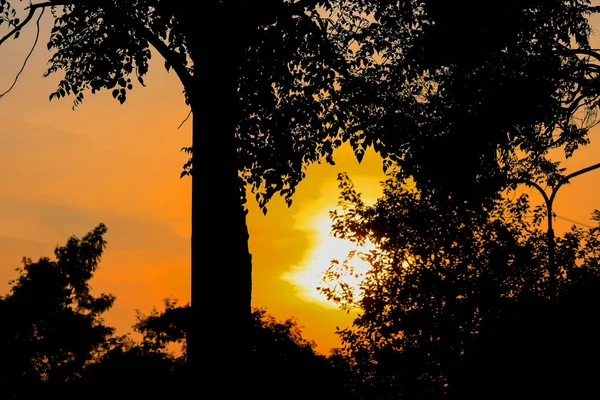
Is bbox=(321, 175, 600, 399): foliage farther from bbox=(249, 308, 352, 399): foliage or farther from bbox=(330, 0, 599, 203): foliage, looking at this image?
bbox=(249, 308, 352, 399): foliage

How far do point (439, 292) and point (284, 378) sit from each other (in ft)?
80.3

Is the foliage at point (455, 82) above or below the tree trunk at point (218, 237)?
above

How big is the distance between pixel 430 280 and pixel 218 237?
14066mm

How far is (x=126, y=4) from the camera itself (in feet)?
47.5

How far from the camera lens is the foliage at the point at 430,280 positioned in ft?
73.2

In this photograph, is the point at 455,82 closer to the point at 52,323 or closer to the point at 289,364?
the point at 289,364

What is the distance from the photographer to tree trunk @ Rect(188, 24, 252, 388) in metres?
9.55

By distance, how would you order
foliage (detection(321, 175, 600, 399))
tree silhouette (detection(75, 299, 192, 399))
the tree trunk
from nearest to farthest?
the tree trunk < foliage (detection(321, 175, 600, 399)) < tree silhouette (detection(75, 299, 192, 399))

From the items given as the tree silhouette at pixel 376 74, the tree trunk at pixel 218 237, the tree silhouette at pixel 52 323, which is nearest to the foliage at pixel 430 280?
the tree silhouette at pixel 376 74

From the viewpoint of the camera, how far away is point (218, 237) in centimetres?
1007

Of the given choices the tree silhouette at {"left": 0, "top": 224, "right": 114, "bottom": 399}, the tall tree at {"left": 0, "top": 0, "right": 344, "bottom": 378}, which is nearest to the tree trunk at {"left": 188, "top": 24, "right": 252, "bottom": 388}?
the tall tree at {"left": 0, "top": 0, "right": 344, "bottom": 378}

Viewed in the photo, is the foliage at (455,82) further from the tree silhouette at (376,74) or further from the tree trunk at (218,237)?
the tree trunk at (218,237)

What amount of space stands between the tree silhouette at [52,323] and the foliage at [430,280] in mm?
30542

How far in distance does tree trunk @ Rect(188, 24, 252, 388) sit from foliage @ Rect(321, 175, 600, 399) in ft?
40.3
